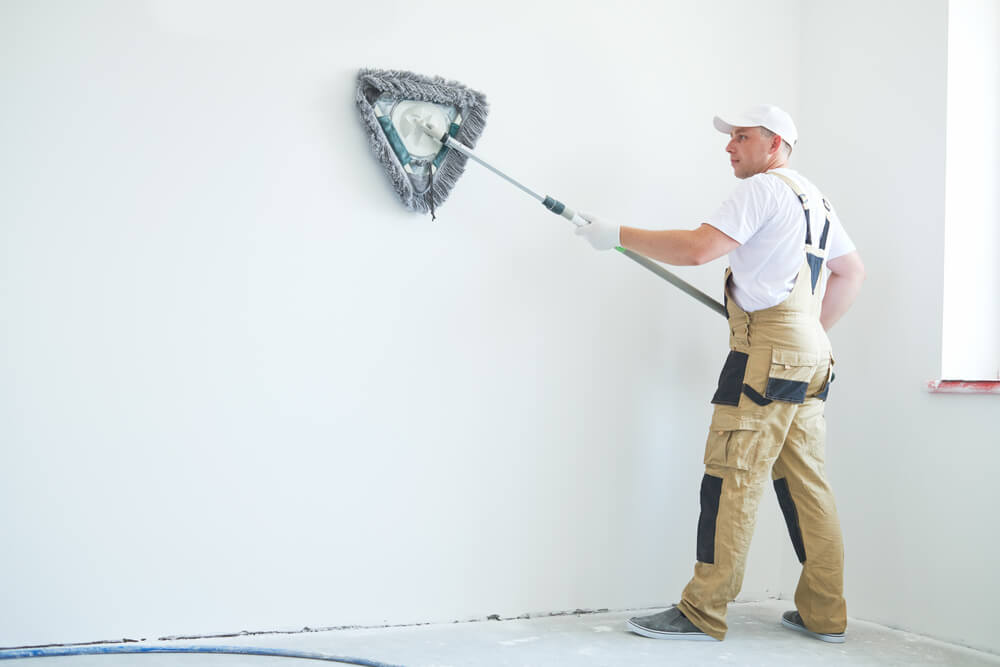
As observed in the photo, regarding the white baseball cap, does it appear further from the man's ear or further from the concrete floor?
the concrete floor

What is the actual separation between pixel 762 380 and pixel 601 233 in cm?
49

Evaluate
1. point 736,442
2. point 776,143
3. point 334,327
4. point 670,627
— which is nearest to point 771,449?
point 736,442

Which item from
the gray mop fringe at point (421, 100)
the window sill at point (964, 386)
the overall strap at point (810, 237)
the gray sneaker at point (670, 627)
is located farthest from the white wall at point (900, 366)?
the gray mop fringe at point (421, 100)

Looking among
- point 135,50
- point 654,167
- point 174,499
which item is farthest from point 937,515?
point 135,50

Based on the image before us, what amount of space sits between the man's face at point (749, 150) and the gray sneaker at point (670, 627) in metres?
1.06

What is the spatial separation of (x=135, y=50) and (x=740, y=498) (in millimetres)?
1607

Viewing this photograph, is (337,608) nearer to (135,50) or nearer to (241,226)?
(241,226)

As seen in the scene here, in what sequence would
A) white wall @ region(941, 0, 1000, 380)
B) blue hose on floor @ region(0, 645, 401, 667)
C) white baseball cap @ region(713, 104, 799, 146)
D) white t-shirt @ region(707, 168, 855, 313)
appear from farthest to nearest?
white wall @ region(941, 0, 1000, 380) → white baseball cap @ region(713, 104, 799, 146) → white t-shirt @ region(707, 168, 855, 313) → blue hose on floor @ region(0, 645, 401, 667)

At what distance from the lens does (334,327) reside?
1.95 meters

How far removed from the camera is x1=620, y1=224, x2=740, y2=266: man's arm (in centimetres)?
193

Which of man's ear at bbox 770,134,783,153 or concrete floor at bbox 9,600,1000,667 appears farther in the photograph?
man's ear at bbox 770,134,783,153

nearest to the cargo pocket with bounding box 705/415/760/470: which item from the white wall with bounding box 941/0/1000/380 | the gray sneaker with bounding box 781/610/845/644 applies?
the gray sneaker with bounding box 781/610/845/644

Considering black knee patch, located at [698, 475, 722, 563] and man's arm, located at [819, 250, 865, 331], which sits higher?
man's arm, located at [819, 250, 865, 331]

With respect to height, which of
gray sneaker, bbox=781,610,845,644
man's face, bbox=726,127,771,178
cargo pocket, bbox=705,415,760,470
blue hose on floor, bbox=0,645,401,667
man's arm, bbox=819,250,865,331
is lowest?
blue hose on floor, bbox=0,645,401,667
